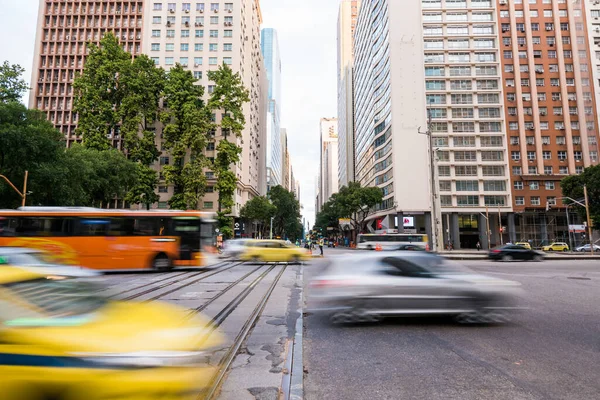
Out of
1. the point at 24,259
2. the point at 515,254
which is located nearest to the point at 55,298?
the point at 24,259

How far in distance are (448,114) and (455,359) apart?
6038cm

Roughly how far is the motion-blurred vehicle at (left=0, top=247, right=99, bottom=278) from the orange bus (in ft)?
39.7

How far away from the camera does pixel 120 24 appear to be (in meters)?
67.9

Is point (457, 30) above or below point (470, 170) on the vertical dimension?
above

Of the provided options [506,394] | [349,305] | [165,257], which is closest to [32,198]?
[165,257]

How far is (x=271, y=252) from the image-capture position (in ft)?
72.8

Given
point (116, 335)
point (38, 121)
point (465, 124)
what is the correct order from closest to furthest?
point (116, 335), point (38, 121), point (465, 124)

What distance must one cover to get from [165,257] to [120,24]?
230ft

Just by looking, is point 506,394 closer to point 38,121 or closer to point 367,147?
point 38,121

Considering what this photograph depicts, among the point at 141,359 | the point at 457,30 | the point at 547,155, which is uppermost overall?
the point at 457,30

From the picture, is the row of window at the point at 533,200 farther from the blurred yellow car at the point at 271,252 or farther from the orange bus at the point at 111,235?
the orange bus at the point at 111,235

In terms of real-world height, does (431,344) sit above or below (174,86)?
below

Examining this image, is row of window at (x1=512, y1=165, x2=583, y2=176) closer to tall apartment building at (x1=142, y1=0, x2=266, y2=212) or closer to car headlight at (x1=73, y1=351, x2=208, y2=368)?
tall apartment building at (x1=142, y1=0, x2=266, y2=212)

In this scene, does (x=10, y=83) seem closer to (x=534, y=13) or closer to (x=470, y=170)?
(x=470, y=170)
